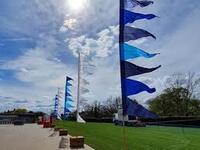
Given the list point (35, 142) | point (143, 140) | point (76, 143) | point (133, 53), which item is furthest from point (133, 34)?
point (143, 140)

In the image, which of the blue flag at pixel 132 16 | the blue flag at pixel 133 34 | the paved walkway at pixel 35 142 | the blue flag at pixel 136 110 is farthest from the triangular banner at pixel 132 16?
the paved walkway at pixel 35 142

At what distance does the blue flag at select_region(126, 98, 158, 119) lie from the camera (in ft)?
34.9

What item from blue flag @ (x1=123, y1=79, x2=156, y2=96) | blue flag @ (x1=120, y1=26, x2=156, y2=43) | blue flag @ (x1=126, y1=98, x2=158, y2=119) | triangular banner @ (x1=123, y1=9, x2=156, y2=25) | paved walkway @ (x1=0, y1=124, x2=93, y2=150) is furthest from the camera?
paved walkway @ (x1=0, y1=124, x2=93, y2=150)

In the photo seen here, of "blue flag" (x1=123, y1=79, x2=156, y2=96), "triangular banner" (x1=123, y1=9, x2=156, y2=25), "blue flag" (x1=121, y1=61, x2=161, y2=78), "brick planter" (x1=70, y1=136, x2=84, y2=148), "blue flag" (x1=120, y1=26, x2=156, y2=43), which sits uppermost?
"triangular banner" (x1=123, y1=9, x2=156, y2=25)

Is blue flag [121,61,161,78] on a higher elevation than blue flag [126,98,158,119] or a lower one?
higher

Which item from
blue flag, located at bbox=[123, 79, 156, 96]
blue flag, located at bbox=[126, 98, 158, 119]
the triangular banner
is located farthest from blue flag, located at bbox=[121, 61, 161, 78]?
the triangular banner

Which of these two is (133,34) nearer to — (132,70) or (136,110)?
(132,70)

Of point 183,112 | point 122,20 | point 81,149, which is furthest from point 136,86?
point 183,112

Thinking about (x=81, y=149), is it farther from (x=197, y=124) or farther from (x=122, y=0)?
(x=197, y=124)

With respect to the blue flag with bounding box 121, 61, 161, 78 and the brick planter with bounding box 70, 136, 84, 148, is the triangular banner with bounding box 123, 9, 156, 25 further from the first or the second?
the brick planter with bounding box 70, 136, 84, 148

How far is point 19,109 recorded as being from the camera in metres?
154

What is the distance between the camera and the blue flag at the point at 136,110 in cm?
1065

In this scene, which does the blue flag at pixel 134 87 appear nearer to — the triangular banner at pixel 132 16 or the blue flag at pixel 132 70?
the blue flag at pixel 132 70

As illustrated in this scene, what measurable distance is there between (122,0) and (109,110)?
99.8 m
